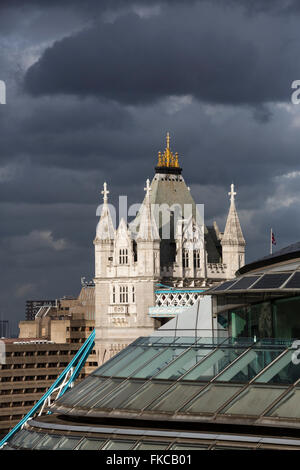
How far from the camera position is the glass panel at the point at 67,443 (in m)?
28.5

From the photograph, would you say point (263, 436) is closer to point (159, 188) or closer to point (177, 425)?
point (177, 425)

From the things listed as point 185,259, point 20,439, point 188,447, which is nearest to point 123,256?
point 185,259

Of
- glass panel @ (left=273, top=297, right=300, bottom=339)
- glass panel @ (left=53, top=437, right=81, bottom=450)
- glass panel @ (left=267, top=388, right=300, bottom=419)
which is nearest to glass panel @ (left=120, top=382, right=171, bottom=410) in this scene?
glass panel @ (left=53, top=437, right=81, bottom=450)

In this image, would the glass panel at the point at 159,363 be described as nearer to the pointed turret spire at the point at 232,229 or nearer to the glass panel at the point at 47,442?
the glass panel at the point at 47,442

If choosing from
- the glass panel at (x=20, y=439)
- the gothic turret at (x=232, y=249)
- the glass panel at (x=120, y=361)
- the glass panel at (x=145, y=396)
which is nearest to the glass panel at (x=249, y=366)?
the glass panel at (x=145, y=396)

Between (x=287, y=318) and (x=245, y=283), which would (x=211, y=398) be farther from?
(x=245, y=283)

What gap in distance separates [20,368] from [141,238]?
55.5 meters

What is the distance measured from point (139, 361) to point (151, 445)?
5.18 meters

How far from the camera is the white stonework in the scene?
12912 cm

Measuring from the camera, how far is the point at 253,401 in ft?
88.4

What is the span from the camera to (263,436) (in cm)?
2564

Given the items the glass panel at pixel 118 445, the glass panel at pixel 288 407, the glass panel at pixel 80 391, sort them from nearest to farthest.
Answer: the glass panel at pixel 288 407, the glass panel at pixel 118 445, the glass panel at pixel 80 391

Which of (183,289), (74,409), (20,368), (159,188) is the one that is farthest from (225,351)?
(20,368)

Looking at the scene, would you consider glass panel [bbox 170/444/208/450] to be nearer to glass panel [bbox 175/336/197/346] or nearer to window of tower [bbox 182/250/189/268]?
glass panel [bbox 175/336/197/346]
